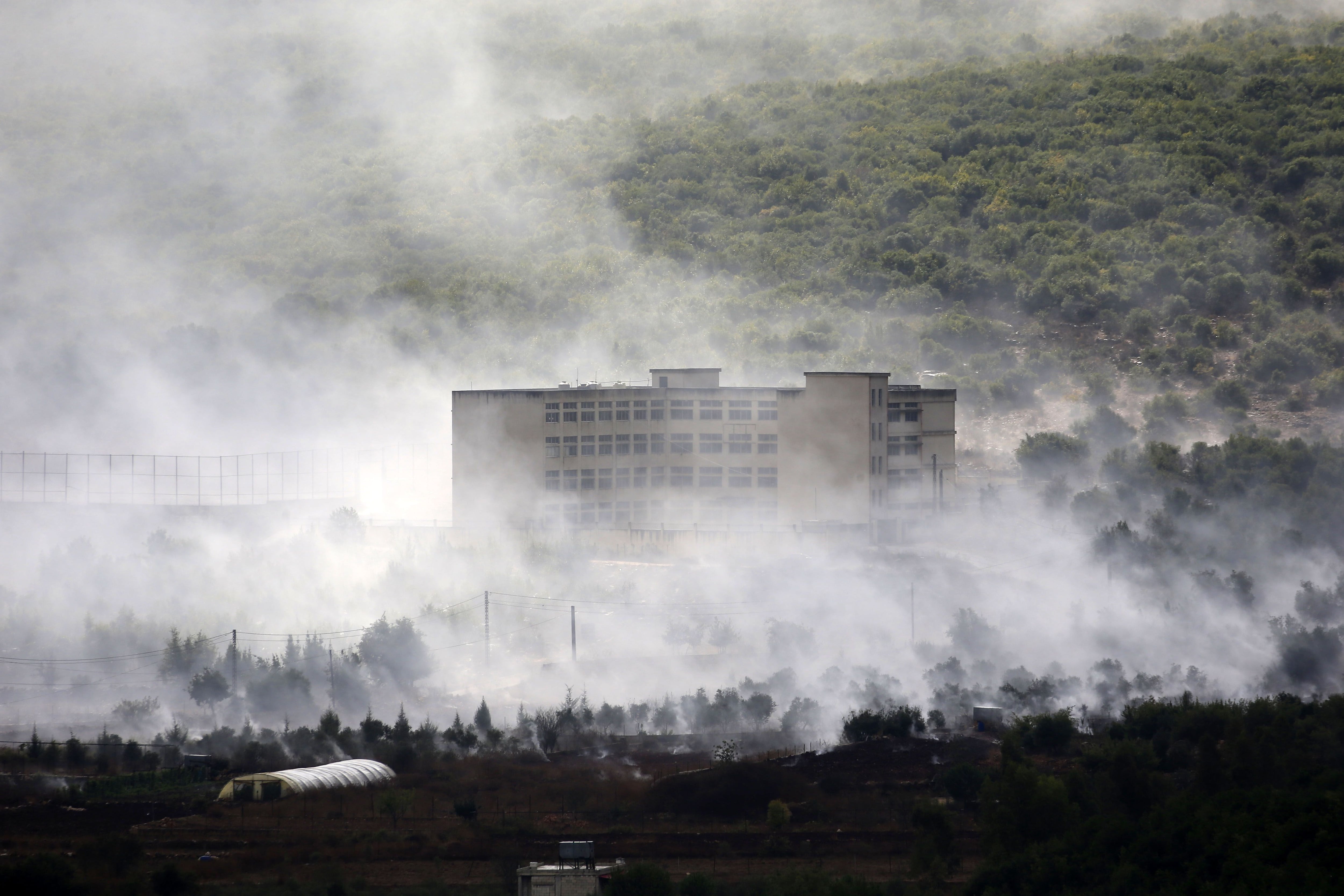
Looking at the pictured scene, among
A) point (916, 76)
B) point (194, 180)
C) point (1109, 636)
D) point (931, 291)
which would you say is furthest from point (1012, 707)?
point (194, 180)

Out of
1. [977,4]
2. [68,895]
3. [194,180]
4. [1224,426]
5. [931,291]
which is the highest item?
[977,4]

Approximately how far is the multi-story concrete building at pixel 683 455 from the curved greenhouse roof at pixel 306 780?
24.5 m

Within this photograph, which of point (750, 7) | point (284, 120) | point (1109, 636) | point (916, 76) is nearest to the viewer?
point (1109, 636)

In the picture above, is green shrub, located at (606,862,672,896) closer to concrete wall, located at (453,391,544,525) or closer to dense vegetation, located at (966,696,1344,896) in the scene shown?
dense vegetation, located at (966,696,1344,896)

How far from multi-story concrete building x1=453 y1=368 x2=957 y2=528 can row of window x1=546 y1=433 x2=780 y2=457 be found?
0.05 metres

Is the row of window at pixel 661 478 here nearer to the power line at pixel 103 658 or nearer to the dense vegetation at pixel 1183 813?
the power line at pixel 103 658

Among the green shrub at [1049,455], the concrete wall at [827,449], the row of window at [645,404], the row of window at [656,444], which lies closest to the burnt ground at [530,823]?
the concrete wall at [827,449]

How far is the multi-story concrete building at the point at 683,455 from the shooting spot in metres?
62.6

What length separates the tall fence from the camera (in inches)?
2808

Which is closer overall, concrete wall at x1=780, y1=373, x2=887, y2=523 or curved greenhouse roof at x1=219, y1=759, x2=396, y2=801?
curved greenhouse roof at x1=219, y1=759, x2=396, y2=801

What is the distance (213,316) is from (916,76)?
63015mm

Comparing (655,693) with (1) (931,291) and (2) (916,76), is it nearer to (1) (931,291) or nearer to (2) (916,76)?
(1) (931,291)

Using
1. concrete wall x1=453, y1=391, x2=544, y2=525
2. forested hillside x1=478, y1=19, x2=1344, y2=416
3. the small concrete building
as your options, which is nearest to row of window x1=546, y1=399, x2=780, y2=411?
concrete wall x1=453, y1=391, x2=544, y2=525

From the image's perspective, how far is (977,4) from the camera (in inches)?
6447
